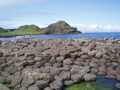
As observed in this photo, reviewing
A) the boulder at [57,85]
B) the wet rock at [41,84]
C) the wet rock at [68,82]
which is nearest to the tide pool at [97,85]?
the wet rock at [68,82]

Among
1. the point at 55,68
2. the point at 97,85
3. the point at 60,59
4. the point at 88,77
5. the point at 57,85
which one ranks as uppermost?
the point at 60,59

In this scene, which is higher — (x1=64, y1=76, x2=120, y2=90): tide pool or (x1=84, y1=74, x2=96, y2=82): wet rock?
(x1=84, y1=74, x2=96, y2=82): wet rock

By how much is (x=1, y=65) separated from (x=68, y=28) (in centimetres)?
18713

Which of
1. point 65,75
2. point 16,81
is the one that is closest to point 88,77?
point 65,75

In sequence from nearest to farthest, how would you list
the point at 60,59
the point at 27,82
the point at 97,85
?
1. the point at 27,82
2. the point at 97,85
3. the point at 60,59

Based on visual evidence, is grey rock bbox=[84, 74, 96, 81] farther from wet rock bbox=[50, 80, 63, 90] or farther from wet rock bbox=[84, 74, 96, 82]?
wet rock bbox=[50, 80, 63, 90]

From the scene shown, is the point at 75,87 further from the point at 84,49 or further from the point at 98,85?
the point at 84,49

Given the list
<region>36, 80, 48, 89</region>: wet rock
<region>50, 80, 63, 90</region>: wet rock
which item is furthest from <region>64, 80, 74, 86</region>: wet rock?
<region>36, 80, 48, 89</region>: wet rock

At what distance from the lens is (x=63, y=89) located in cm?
961

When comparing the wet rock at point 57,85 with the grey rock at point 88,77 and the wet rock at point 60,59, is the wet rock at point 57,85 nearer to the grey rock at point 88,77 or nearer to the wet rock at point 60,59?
the grey rock at point 88,77

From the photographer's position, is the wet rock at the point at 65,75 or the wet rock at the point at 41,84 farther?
the wet rock at the point at 65,75

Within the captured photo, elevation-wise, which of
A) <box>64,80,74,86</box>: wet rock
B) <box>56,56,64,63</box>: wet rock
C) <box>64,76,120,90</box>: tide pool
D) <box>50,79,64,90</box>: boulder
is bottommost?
<box>64,76,120,90</box>: tide pool

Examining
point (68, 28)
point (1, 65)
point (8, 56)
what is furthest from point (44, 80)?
point (68, 28)

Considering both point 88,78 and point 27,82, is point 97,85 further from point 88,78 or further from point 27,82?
point 27,82
